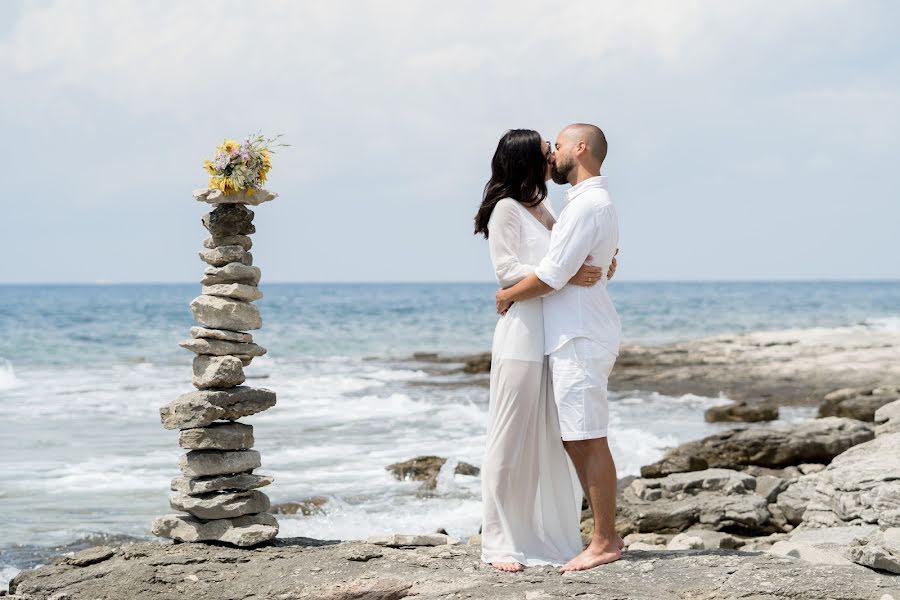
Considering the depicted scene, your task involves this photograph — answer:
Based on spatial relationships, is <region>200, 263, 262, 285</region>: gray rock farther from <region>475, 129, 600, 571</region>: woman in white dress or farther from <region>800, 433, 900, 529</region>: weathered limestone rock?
<region>800, 433, 900, 529</region>: weathered limestone rock

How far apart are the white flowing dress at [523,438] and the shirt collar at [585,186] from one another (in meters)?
0.29

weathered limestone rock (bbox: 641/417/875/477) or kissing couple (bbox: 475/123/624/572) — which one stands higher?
kissing couple (bbox: 475/123/624/572)

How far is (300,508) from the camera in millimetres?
12016

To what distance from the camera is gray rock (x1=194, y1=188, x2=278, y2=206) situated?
7.86 metres

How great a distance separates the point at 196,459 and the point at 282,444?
8.89 metres

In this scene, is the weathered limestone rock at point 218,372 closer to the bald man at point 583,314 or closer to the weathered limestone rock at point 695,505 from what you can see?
the bald man at point 583,314

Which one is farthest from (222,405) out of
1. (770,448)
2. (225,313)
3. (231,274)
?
(770,448)

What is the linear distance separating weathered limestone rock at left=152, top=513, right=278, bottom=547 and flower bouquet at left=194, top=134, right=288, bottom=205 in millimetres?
2477

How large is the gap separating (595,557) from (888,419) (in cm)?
964

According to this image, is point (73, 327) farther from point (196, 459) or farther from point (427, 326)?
point (196, 459)

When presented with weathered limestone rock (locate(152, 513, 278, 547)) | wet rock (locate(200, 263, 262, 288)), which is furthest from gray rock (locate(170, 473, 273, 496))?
wet rock (locate(200, 263, 262, 288))

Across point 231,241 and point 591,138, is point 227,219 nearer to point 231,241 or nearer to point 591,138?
point 231,241

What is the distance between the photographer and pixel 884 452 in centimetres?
1058

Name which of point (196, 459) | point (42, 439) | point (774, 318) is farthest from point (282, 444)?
point (774, 318)
